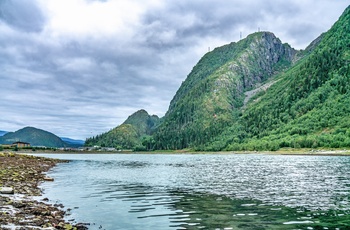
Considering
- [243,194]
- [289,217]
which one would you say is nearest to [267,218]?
[289,217]

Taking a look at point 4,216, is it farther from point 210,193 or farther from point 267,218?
point 210,193

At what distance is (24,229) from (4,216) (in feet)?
14.1

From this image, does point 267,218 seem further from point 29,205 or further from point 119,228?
point 29,205

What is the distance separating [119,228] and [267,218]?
12.5 m

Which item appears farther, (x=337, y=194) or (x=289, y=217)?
(x=337, y=194)

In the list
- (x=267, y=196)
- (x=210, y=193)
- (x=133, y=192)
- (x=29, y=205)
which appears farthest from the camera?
(x=133, y=192)

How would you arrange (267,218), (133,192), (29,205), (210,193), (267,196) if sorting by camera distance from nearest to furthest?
(267,218), (29,205), (267,196), (210,193), (133,192)

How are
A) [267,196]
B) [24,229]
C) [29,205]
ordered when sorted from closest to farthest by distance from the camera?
[24,229] → [29,205] → [267,196]

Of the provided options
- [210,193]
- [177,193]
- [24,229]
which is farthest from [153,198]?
[24,229]

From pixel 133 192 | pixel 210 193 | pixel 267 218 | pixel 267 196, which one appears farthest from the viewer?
pixel 133 192

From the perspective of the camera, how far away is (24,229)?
887 inches

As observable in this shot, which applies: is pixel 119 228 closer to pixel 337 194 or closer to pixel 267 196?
pixel 267 196

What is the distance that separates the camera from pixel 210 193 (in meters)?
46.3

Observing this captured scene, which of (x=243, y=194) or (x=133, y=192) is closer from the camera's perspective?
(x=243, y=194)
